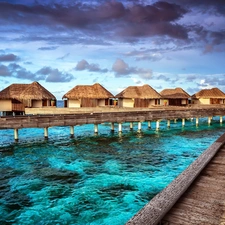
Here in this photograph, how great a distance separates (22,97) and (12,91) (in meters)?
2.51

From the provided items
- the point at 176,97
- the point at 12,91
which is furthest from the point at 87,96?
the point at 176,97

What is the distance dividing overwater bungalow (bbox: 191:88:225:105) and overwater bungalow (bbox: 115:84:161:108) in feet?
55.1

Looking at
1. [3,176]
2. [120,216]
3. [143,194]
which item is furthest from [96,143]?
[120,216]

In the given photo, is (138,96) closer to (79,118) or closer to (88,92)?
(88,92)

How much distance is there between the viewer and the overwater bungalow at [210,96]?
5875 cm

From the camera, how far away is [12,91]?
131 ft

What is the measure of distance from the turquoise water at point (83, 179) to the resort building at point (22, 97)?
1769cm

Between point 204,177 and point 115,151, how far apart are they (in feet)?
46.2

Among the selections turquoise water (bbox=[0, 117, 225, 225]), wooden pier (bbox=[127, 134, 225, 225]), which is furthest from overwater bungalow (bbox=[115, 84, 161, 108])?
wooden pier (bbox=[127, 134, 225, 225])

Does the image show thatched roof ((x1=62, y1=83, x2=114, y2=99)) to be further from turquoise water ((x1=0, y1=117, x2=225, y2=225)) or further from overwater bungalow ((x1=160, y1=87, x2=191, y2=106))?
turquoise water ((x1=0, y1=117, x2=225, y2=225))

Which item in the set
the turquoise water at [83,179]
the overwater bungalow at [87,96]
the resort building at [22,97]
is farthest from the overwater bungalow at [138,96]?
the turquoise water at [83,179]

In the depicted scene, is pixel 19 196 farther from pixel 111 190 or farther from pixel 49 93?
pixel 49 93

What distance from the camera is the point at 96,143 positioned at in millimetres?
23656

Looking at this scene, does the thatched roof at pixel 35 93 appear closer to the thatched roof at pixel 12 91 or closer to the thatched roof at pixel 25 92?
the thatched roof at pixel 25 92
